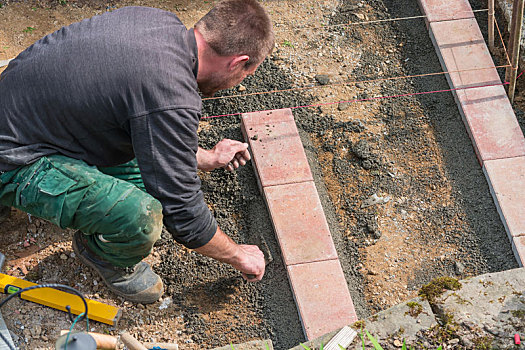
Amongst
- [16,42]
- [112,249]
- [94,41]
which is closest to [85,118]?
[94,41]

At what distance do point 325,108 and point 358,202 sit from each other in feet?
2.97

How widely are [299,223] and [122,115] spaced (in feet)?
5.34

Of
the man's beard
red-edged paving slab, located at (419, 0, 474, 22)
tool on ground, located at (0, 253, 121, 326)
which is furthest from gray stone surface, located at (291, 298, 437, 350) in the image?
red-edged paving slab, located at (419, 0, 474, 22)

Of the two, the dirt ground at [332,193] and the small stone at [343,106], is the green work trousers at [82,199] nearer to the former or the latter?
Result: the dirt ground at [332,193]

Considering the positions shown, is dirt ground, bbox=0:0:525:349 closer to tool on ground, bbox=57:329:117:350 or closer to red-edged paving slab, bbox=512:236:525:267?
red-edged paving slab, bbox=512:236:525:267

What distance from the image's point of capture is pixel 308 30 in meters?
5.39

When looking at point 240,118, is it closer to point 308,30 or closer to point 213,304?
point 308,30

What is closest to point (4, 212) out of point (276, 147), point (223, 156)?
point (223, 156)

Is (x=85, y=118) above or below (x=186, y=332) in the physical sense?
above

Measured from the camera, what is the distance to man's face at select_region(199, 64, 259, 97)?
10.4ft

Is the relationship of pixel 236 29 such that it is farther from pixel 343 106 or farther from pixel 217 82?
pixel 343 106

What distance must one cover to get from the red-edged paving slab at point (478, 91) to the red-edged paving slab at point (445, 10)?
0.20ft

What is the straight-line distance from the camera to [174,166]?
2992mm

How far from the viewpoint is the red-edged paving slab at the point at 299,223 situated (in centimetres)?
400
